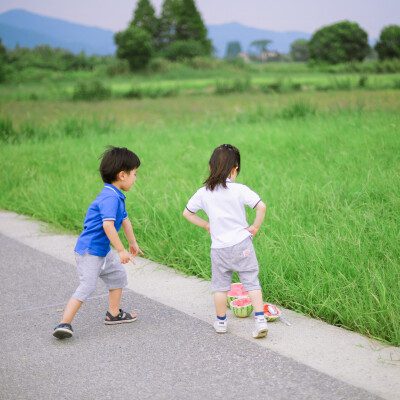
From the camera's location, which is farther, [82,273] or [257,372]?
[82,273]

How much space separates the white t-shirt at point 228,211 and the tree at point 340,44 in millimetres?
53123

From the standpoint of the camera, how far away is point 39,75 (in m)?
44.8

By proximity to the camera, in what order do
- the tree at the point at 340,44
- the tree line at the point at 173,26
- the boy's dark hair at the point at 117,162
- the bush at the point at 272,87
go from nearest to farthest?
the boy's dark hair at the point at 117,162 → the bush at the point at 272,87 → the tree at the point at 340,44 → the tree line at the point at 173,26

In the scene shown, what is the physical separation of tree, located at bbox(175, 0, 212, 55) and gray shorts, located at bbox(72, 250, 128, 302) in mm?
68553

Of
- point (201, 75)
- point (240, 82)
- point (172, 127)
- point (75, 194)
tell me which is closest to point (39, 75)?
point (201, 75)

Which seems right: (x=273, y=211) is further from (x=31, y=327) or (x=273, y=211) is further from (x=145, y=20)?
(x=145, y=20)

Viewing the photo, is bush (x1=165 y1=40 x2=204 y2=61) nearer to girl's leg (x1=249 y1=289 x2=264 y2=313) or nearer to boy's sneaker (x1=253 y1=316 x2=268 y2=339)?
girl's leg (x1=249 y1=289 x2=264 y2=313)

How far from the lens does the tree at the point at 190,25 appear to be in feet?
228

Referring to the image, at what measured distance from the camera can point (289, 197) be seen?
5.37m

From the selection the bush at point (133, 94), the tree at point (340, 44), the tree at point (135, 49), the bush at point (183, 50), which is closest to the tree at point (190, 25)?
the bush at point (183, 50)

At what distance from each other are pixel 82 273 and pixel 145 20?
69.5 metres

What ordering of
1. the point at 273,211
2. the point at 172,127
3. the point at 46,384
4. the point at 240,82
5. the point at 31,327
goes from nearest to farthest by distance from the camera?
the point at 46,384
the point at 31,327
the point at 273,211
the point at 172,127
the point at 240,82

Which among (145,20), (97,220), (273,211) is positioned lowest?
(273,211)

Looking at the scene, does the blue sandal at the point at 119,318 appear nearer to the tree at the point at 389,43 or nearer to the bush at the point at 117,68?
the tree at the point at 389,43
